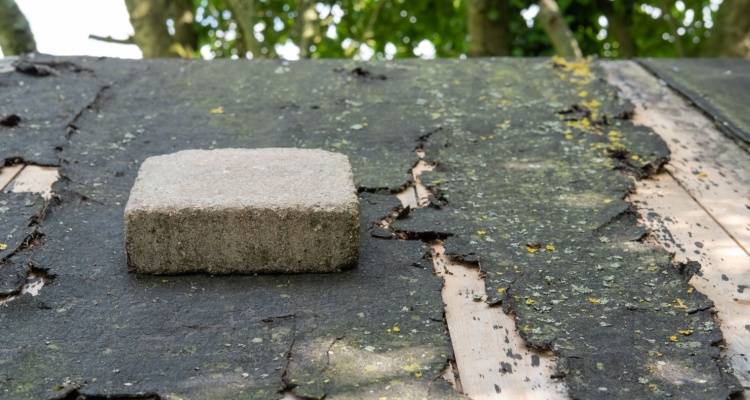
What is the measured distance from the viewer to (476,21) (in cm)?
643

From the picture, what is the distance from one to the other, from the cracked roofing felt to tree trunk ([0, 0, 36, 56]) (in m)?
1.06

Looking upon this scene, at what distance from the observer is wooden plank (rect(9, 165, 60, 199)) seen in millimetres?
2408

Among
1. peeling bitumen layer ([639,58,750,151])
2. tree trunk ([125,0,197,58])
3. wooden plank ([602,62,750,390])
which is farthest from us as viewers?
tree trunk ([125,0,197,58])

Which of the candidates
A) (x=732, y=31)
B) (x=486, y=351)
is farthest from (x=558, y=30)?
(x=486, y=351)

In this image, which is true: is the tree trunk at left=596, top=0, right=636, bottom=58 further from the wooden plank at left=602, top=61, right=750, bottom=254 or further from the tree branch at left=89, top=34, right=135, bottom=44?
the tree branch at left=89, top=34, right=135, bottom=44

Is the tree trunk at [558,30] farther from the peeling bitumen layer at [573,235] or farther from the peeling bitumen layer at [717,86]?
the peeling bitumen layer at [573,235]

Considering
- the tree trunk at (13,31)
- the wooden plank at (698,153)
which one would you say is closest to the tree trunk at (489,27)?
the wooden plank at (698,153)

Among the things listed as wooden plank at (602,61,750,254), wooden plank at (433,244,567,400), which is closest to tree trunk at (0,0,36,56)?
wooden plank at (602,61,750,254)

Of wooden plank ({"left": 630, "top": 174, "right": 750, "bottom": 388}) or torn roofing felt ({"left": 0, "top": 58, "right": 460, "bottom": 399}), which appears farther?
wooden plank ({"left": 630, "top": 174, "right": 750, "bottom": 388})

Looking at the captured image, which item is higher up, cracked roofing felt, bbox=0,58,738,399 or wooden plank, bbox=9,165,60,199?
wooden plank, bbox=9,165,60,199

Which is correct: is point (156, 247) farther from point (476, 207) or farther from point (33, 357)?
point (476, 207)

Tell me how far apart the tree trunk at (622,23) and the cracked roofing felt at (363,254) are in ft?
11.2

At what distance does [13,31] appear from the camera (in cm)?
441

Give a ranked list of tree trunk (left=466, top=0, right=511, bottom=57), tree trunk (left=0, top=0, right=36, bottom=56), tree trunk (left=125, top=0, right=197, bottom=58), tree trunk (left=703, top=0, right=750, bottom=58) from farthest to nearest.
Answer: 1. tree trunk (left=466, top=0, right=511, bottom=57)
2. tree trunk (left=125, top=0, right=197, bottom=58)
3. tree trunk (left=703, top=0, right=750, bottom=58)
4. tree trunk (left=0, top=0, right=36, bottom=56)
